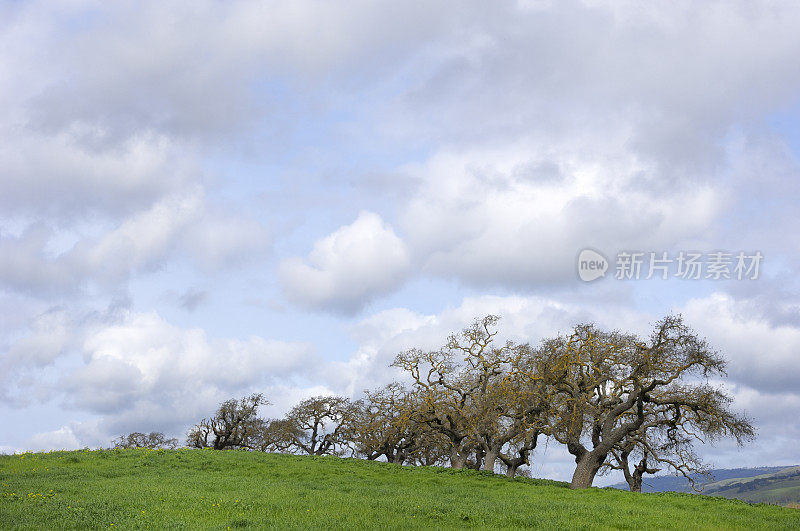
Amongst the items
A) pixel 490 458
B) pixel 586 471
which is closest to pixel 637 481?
pixel 586 471

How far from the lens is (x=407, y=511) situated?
21922 mm

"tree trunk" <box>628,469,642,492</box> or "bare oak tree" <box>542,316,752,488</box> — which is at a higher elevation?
"bare oak tree" <box>542,316,752,488</box>

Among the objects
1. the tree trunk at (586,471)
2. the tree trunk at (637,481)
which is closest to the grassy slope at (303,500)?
the tree trunk at (586,471)

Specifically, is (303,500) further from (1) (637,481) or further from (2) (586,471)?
(1) (637,481)

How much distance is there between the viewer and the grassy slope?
67.0 ft

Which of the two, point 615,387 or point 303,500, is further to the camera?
point 615,387

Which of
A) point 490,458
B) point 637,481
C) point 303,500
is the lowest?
point 637,481

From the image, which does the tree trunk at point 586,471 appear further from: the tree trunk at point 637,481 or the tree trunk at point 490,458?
the tree trunk at point 637,481

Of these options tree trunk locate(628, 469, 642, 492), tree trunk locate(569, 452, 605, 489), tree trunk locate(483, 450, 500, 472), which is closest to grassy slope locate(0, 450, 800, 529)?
tree trunk locate(569, 452, 605, 489)

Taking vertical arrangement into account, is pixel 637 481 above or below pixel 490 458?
below

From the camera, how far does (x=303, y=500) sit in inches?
952

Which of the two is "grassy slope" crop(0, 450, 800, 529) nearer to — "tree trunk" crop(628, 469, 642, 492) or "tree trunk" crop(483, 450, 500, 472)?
"tree trunk" crop(483, 450, 500, 472)

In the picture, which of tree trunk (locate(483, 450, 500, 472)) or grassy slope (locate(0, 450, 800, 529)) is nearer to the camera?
grassy slope (locate(0, 450, 800, 529))

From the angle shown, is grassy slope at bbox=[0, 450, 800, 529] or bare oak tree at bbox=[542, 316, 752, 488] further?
bare oak tree at bbox=[542, 316, 752, 488]
